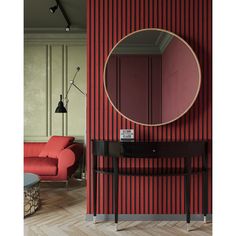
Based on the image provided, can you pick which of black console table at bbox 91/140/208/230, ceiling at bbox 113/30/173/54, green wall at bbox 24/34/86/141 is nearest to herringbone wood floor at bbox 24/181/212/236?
black console table at bbox 91/140/208/230

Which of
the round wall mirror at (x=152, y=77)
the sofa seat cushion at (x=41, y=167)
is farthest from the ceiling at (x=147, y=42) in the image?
the sofa seat cushion at (x=41, y=167)

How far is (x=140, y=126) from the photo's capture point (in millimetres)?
2658

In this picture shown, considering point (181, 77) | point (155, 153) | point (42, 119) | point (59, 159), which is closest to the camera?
point (155, 153)

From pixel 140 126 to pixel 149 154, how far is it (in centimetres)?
36

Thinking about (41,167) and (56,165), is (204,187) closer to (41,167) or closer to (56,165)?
(56,165)

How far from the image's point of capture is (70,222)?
264 cm

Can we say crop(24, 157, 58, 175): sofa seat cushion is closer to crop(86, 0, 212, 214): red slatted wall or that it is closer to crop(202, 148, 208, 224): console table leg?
→ crop(86, 0, 212, 214): red slatted wall

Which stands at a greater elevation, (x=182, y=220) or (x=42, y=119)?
(x=42, y=119)
